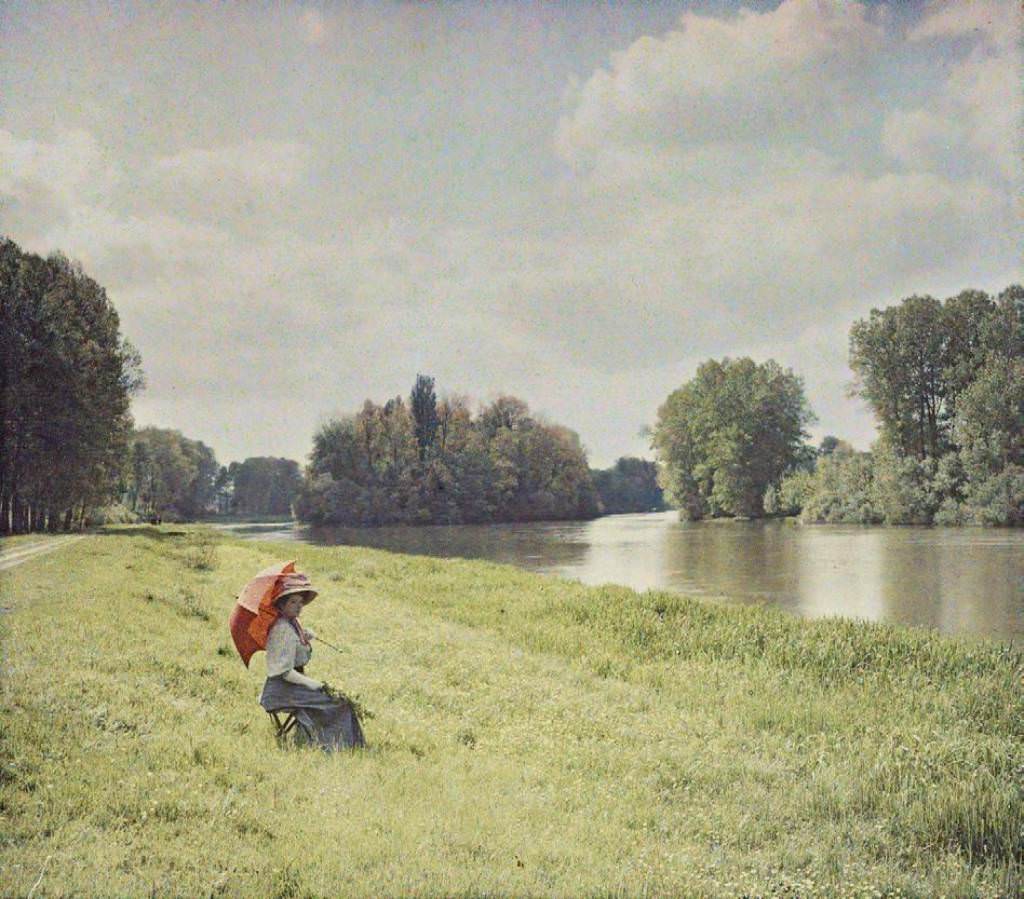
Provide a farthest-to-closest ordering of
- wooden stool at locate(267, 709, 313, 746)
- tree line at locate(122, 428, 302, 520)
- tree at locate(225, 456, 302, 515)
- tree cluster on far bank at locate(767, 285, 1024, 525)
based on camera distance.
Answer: tree at locate(225, 456, 302, 515) → tree line at locate(122, 428, 302, 520) → tree cluster on far bank at locate(767, 285, 1024, 525) → wooden stool at locate(267, 709, 313, 746)

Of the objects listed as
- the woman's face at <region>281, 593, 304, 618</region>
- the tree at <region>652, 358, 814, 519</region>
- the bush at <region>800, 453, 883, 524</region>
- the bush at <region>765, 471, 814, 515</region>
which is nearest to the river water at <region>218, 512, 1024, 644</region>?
the bush at <region>800, 453, 883, 524</region>

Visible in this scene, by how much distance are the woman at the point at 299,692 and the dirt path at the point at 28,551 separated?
1416cm

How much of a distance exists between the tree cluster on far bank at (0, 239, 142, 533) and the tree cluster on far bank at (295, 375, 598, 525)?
170ft

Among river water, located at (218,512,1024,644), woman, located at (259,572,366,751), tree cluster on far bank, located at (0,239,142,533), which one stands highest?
tree cluster on far bank, located at (0,239,142,533)

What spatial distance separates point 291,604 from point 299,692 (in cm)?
94

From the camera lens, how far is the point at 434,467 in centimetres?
9738

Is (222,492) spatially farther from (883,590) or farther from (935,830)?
(935,830)

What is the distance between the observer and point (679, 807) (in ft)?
22.4

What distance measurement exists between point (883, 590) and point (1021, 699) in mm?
14966

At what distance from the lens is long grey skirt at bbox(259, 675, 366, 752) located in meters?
7.76

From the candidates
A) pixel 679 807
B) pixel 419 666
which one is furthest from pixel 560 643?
pixel 679 807

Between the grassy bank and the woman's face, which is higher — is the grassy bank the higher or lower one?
the lower one

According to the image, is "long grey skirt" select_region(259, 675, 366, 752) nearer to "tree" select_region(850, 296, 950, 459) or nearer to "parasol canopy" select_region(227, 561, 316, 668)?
"parasol canopy" select_region(227, 561, 316, 668)

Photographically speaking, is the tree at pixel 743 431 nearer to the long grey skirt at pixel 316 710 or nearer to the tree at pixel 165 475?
the tree at pixel 165 475
